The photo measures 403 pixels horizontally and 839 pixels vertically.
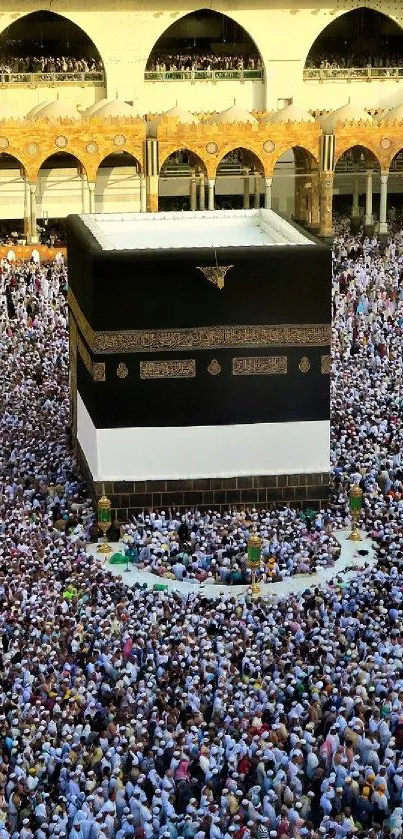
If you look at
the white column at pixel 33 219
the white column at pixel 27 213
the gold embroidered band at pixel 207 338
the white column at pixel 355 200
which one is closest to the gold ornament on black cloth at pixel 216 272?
the gold embroidered band at pixel 207 338

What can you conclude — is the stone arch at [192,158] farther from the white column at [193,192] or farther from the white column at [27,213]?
the white column at [27,213]

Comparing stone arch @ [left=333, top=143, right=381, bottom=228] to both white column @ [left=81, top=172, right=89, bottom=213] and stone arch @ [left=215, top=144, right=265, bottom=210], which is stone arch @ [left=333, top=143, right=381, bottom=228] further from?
white column @ [left=81, top=172, right=89, bottom=213]

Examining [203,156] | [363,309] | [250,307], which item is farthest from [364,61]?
[250,307]

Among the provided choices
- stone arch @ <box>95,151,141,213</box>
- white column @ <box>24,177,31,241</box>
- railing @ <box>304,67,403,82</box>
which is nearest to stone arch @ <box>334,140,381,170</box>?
railing @ <box>304,67,403,82</box>

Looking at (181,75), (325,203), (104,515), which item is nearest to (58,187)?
(181,75)

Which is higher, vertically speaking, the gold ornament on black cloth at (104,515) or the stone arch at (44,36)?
the stone arch at (44,36)
